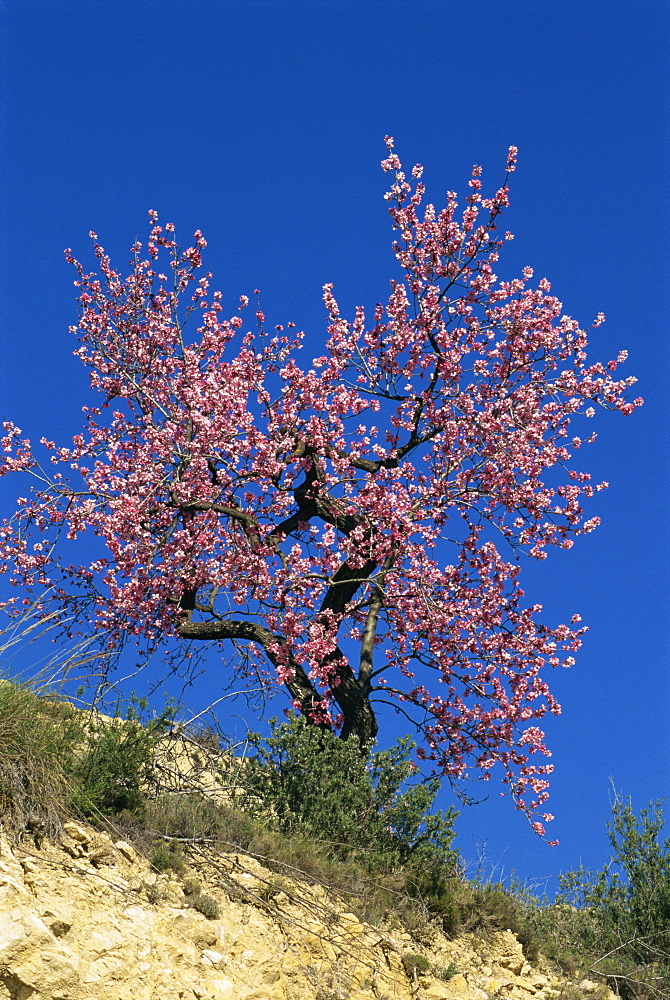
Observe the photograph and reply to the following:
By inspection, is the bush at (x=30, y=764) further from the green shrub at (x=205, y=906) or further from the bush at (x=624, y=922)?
the bush at (x=624, y=922)

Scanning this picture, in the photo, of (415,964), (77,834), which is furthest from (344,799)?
(77,834)

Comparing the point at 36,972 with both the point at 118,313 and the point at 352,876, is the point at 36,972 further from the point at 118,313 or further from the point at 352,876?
the point at 118,313

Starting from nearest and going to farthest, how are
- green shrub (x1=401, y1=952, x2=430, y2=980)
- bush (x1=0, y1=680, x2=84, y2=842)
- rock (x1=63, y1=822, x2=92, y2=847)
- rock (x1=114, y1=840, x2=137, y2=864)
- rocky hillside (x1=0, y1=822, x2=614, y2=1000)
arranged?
rocky hillside (x1=0, y1=822, x2=614, y2=1000)
bush (x1=0, y1=680, x2=84, y2=842)
rock (x1=63, y1=822, x2=92, y2=847)
rock (x1=114, y1=840, x2=137, y2=864)
green shrub (x1=401, y1=952, x2=430, y2=980)

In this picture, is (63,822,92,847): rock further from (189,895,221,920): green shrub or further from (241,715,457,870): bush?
(241,715,457,870): bush

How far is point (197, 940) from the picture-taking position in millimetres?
8812

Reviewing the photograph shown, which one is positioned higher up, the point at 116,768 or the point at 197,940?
the point at 116,768

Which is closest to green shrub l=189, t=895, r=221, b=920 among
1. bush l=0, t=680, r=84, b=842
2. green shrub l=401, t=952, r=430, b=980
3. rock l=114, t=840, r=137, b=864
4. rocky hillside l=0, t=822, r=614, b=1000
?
rocky hillside l=0, t=822, r=614, b=1000

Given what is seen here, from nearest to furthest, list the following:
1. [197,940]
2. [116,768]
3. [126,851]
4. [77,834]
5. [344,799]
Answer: [197,940] < [77,834] < [126,851] < [116,768] < [344,799]

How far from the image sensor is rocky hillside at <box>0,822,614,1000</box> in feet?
26.1

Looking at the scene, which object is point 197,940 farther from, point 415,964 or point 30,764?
point 415,964

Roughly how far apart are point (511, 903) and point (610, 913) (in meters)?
2.39

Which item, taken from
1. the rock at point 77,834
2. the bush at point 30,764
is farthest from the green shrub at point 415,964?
the bush at point 30,764

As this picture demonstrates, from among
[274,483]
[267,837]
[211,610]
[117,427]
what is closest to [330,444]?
[274,483]

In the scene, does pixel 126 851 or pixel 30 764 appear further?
pixel 126 851
